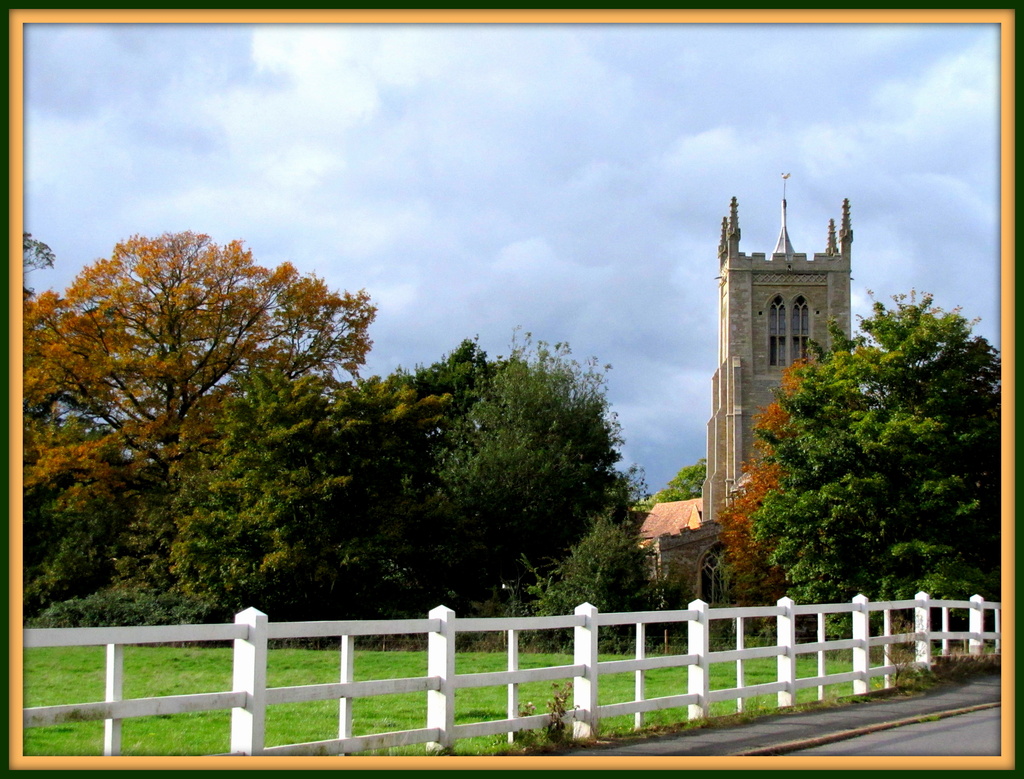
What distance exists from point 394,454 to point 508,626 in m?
23.6

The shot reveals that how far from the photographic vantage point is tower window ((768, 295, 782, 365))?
75562 millimetres

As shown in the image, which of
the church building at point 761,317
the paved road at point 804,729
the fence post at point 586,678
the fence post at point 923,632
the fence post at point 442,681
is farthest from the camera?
the church building at point 761,317

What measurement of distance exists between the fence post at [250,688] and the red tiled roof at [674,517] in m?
69.1

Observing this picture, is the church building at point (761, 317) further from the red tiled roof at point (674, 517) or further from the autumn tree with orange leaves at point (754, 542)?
the autumn tree with orange leaves at point (754, 542)

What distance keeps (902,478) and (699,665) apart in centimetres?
2303

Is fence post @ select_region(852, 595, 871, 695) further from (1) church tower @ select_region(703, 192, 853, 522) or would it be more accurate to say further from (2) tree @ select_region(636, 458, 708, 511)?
(2) tree @ select_region(636, 458, 708, 511)

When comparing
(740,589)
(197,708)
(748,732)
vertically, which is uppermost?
(197,708)

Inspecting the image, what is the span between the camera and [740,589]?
140 feet


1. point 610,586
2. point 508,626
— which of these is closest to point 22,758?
point 508,626

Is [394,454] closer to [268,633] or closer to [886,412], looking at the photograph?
[886,412]

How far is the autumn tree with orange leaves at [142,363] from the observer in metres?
33.9

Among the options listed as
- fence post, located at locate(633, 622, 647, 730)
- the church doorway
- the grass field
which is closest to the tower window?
the church doorway

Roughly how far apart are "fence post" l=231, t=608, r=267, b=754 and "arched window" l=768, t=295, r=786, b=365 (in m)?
70.4

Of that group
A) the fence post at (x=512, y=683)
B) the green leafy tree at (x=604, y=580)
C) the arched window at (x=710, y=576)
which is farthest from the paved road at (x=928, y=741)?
the arched window at (x=710, y=576)
